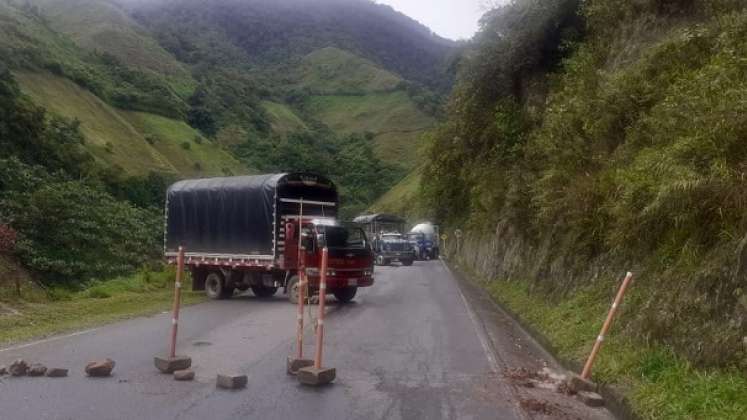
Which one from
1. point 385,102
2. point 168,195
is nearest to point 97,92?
point 168,195

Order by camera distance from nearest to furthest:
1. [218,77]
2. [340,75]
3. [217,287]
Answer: [217,287], [218,77], [340,75]

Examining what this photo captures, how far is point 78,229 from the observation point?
26.8m

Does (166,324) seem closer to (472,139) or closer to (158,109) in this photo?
(472,139)

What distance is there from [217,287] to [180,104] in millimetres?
57864

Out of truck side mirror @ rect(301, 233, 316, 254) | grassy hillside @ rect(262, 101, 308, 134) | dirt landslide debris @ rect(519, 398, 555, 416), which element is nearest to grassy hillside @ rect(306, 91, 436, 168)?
grassy hillside @ rect(262, 101, 308, 134)

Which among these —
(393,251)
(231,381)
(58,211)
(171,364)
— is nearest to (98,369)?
(171,364)

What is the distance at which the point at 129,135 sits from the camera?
55.3m

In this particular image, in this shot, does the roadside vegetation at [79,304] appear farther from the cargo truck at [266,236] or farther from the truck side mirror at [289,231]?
the truck side mirror at [289,231]

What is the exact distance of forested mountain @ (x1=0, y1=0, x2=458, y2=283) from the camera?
29484 mm

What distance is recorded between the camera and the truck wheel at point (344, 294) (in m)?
20.0

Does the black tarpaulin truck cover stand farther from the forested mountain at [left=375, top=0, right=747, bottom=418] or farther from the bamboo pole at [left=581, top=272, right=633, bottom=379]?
the bamboo pole at [left=581, top=272, right=633, bottom=379]

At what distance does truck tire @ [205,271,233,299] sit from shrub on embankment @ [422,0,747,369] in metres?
8.39

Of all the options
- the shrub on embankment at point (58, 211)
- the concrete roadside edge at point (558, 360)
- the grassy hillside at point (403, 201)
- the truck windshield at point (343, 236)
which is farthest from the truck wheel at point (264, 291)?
the grassy hillside at point (403, 201)

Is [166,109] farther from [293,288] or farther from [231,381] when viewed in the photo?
[231,381]
